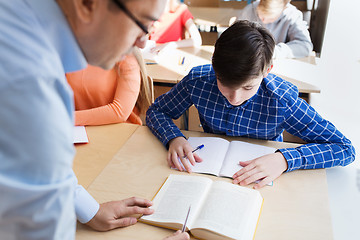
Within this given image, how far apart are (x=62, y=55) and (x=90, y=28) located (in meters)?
0.07

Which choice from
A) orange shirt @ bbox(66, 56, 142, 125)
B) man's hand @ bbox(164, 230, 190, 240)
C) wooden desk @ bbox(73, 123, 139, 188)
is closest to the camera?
man's hand @ bbox(164, 230, 190, 240)

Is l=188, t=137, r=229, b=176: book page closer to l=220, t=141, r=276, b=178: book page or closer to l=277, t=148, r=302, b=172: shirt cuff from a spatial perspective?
l=220, t=141, r=276, b=178: book page

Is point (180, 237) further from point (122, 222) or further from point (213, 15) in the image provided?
point (213, 15)

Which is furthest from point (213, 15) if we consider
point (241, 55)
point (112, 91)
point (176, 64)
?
point (241, 55)

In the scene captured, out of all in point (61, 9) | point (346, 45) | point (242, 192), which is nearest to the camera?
point (61, 9)

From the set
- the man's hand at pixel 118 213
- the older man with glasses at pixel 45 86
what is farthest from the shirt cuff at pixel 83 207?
the older man with glasses at pixel 45 86

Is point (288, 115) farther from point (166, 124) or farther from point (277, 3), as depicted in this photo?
point (277, 3)

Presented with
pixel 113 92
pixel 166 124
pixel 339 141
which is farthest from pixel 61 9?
pixel 113 92

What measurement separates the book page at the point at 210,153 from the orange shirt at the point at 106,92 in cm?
44

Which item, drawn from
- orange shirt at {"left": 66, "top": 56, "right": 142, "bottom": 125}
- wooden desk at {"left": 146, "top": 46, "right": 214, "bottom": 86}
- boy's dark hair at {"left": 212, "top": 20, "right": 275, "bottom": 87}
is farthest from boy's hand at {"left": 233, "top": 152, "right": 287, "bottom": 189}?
wooden desk at {"left": 146, "top": 46, "right": 214, "bottom": 86}

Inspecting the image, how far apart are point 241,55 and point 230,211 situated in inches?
21.5

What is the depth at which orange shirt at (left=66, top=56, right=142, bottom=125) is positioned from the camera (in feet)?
5.18

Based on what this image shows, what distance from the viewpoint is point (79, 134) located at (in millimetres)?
1450

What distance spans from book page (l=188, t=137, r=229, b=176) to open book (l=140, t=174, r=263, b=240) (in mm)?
87
